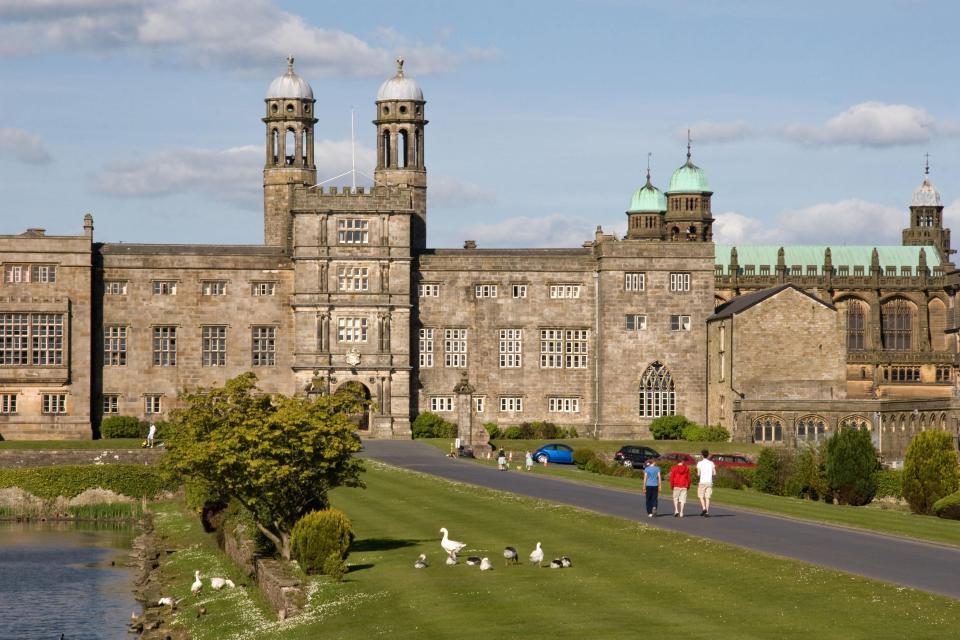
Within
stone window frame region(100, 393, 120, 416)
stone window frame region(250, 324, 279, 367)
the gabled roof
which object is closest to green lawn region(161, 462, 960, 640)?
the gabled roof

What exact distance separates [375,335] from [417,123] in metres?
15.7

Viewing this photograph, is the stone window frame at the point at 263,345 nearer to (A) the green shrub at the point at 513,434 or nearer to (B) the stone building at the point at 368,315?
(B) the stone building at the point at 368,315

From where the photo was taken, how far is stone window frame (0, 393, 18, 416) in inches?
3957

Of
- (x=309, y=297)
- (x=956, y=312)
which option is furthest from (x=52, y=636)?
(x=956, y=312)

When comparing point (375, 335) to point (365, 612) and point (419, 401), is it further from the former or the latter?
point (365, 612)

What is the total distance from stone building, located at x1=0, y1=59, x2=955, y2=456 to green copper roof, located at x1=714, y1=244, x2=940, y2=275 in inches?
1168

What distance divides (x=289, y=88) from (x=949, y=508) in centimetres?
6439

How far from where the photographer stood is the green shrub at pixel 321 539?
39844 mm

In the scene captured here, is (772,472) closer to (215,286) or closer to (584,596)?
(584,596)

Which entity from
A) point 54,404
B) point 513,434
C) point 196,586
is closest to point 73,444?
point 54,404

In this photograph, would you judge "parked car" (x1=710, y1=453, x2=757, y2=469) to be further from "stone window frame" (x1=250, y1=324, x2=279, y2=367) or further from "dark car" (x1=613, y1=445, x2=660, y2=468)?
"stone window frame" (x1=250, y1=324, x2=279, y2=367)

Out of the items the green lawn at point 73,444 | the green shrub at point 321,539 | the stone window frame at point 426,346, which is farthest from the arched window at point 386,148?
the green shrub at point 321,539

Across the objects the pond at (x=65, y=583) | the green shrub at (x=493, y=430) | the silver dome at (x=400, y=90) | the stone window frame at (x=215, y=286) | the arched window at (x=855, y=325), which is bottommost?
the pond at (x=65, y=583)

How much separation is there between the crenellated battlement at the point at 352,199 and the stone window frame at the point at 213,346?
31.6 ft
